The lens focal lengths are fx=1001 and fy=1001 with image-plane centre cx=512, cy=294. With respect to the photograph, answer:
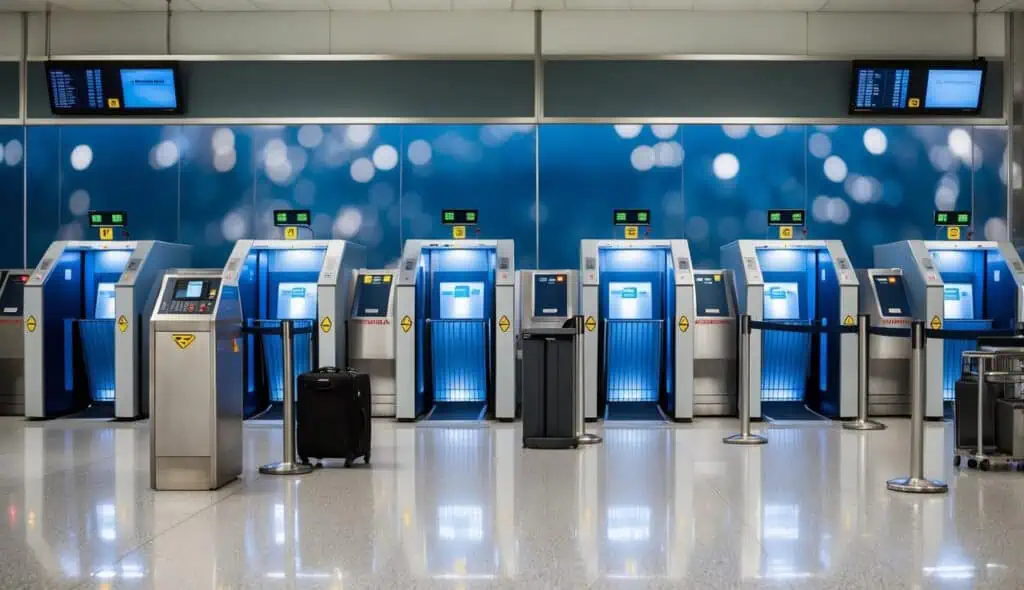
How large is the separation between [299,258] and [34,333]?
2.55 m

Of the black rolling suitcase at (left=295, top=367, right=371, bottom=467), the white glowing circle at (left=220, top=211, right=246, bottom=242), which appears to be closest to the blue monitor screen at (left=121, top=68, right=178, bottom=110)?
the white glowing circle at (left=220, top=211, right=246, bottom=242)

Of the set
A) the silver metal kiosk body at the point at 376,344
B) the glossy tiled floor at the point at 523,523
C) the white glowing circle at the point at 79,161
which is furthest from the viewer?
the white glowing circle at the point at 79,161

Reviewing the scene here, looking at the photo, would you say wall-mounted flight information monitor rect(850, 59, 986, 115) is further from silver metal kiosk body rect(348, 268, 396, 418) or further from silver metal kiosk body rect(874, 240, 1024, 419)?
silver metal kiosk body rect(348, 268, 396, 418)

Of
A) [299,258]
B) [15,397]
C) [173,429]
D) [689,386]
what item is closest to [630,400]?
[689,386]

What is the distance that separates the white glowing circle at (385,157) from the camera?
1029cm

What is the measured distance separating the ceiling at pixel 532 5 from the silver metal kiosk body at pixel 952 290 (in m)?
2.38

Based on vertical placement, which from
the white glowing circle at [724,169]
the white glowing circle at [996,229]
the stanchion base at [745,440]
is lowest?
the stanchion base at [745,440]

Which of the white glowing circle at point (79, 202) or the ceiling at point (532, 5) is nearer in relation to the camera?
the ceiling at point (532, 5)

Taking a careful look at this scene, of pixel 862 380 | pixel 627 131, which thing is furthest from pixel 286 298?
pixel 862 380

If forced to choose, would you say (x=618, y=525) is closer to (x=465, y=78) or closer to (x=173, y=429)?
(x=173, y=429)

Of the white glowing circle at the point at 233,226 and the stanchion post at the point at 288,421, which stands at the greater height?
the white glowing circle at the point at 233,226

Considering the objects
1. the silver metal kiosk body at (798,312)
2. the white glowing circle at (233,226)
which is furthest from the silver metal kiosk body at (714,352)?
the white glowing circle at (233,226)

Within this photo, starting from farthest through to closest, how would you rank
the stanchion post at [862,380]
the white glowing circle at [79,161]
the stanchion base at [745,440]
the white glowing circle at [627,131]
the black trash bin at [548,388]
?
the white glowing circle at [79,161]
the white glowing circle at [627,131]
the stanchion post at [862,380]
the stanchion base at [745,440]
the black trash bin at [548,388]

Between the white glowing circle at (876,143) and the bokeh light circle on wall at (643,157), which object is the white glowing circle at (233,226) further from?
the white glowing circle at (876,143)
